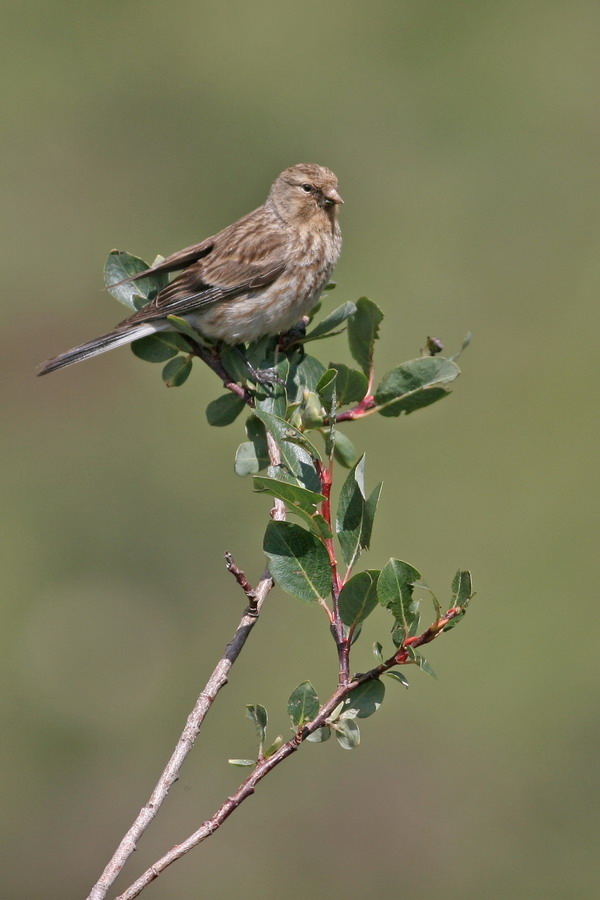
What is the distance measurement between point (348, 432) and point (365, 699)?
19.0 ft

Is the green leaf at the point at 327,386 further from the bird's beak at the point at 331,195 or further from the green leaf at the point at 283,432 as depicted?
the bird's beak at the point at 331,195

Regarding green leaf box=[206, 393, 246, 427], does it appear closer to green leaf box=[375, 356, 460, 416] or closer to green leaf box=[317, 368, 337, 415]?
green leaf box=[375, 356, 460, 416]

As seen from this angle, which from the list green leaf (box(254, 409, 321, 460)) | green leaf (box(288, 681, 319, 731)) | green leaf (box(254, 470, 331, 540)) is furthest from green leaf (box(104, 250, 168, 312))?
green leaf (box(288, 681, 319, 731))

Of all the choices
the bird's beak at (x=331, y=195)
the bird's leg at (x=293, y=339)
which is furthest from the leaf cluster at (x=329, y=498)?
the bird's beak at (x=331, y=195)

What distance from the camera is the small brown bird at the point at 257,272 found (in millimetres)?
3848

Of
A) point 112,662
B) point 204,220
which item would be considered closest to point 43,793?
point 112,662

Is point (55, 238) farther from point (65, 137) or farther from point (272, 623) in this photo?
point (272, 623)

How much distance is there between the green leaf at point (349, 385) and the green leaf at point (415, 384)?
0.08m

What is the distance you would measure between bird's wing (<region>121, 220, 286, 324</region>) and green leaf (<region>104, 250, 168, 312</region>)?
58cm

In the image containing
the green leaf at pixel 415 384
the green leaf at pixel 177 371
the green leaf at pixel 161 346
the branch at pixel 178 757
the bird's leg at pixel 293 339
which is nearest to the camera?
the branch at pixel 178 757

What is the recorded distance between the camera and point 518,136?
461 inches

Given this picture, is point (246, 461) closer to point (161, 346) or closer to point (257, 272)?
point (161, 346)

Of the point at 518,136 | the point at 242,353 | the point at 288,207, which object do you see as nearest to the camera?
the point at 242,353

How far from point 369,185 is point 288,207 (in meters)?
6.83
